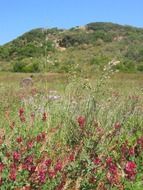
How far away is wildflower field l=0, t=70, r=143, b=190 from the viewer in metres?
4.49

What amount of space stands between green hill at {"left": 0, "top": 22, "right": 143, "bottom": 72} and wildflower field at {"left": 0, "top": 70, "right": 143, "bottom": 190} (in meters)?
0.55

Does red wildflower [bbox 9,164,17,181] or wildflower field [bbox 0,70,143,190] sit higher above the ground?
red wildflower [bbox 9,164,17,181]

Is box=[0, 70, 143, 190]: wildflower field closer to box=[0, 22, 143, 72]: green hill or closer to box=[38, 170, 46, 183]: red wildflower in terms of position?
box=[38, 170, 46, 183]: red wildflower

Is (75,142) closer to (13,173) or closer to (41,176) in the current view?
(41,176)

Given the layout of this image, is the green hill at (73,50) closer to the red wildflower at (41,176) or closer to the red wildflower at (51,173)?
the red wildflower at (51,173)

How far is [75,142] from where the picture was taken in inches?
267

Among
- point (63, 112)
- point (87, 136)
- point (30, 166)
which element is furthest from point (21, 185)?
point (63, 112)

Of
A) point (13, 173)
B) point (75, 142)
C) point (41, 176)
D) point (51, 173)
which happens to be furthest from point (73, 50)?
point (13, 173)

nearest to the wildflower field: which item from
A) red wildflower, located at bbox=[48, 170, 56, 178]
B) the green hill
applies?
red wildflower, located at bbox=[48, 170, 56, 178]

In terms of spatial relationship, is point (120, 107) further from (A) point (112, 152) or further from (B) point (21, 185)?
(B) point (21, 185)

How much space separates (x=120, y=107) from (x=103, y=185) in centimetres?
355

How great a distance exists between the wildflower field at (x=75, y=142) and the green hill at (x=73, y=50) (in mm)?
551

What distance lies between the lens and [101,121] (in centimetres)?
746

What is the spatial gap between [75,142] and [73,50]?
10.3 meters
